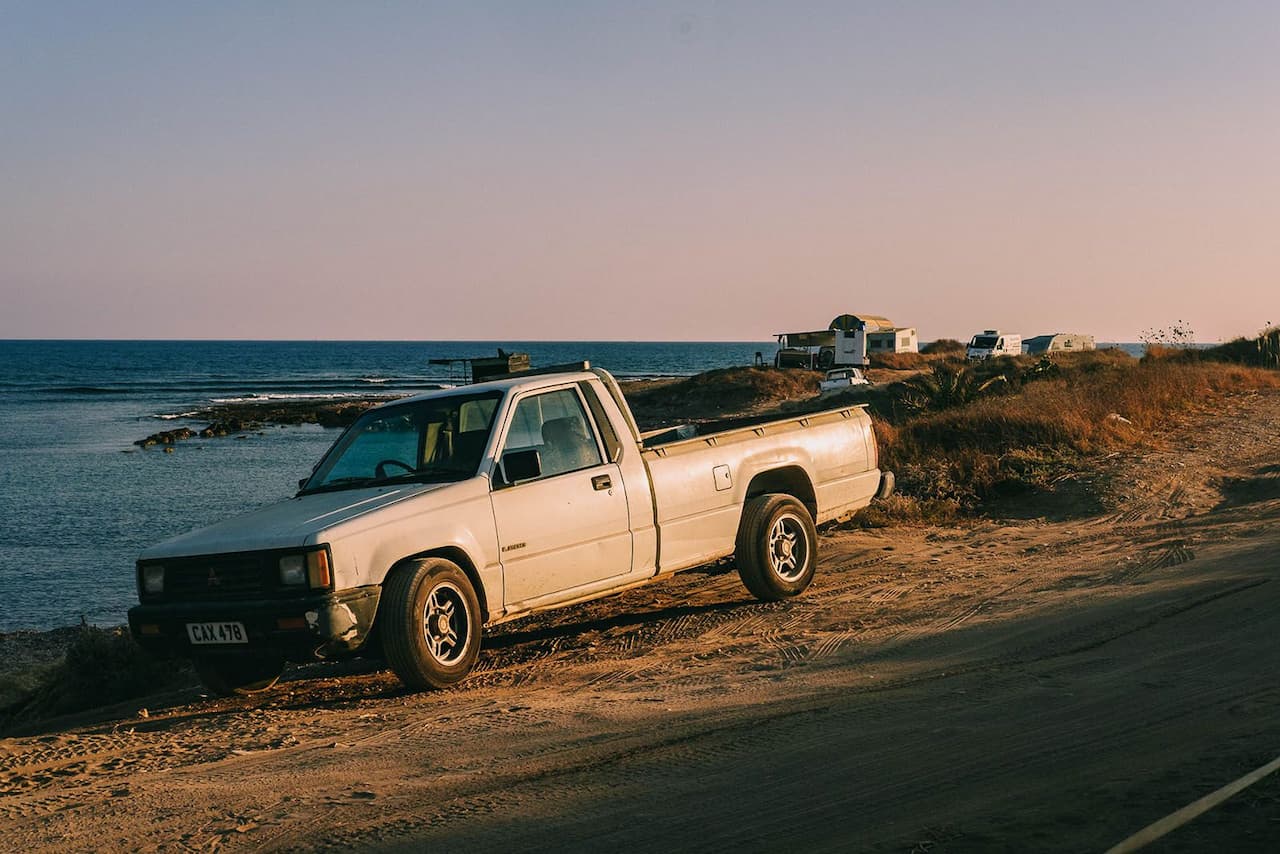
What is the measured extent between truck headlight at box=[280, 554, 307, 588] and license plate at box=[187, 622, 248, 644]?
1.24 feet

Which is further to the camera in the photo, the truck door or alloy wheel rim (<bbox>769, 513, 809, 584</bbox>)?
alloy wheel rim (<bbox>769, 513, 809, 584</bbox>)

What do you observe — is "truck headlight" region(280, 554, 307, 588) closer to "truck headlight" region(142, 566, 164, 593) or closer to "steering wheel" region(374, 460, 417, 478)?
"truck headlight" region(142, 566, 164, 593)

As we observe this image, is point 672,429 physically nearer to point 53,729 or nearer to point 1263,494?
point 53,729

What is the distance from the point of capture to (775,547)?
922cm

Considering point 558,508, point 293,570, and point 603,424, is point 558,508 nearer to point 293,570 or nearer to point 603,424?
point 603,424

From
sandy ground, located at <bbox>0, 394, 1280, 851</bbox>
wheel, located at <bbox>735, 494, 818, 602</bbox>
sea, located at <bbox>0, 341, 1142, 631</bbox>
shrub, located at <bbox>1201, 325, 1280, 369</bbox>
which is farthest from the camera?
shrub, located at <bbox>1201, 325, 1280, 369</bbox>

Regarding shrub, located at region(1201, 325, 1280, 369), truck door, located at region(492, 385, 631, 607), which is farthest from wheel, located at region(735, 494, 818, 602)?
shrub, located at region(1201, 325, 1280, 369)

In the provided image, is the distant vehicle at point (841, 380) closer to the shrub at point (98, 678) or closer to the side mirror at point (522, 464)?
the shrub at point (98, 678)

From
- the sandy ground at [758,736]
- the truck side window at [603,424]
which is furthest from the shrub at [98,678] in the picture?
the truck side window at [603,424]

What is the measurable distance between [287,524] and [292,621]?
623 millimetres

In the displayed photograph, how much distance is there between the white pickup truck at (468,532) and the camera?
260 inches

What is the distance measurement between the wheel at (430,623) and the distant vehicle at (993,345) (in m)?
56.7

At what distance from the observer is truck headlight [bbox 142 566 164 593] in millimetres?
6988

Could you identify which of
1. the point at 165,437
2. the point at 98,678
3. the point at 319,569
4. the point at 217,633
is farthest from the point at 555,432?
the point at 165,437
